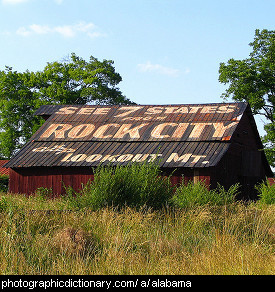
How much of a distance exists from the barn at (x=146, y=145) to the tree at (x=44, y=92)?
17252 mm

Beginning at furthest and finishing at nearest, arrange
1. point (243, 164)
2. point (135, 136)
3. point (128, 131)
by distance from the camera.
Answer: point (243, 164), point (128, 131), point (135, 136)

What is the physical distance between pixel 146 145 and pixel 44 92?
24.0 metres

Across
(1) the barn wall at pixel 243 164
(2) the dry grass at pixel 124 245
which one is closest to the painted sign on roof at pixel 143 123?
(1) the barn wall at pixel 243 164

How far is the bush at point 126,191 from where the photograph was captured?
13734 mm

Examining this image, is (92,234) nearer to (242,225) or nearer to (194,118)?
(242,225)

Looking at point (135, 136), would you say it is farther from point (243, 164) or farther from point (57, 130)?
point (243, 164)

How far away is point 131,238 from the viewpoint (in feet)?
32.5

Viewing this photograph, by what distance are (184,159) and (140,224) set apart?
43.2 feet

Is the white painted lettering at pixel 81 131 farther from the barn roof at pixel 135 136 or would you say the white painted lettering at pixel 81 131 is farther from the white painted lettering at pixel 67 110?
the white painted lettering at pixel 67 110

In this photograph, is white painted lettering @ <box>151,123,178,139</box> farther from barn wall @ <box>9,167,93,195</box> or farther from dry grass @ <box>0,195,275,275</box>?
dry grass @ <box>0,195,275,275</box>

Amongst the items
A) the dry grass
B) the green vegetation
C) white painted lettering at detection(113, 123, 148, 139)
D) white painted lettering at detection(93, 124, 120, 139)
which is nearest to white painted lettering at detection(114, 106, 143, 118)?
Answer: white painted lettering at detection(93, 124, 120, 139)

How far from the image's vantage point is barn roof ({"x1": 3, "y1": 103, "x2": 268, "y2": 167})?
24.7m

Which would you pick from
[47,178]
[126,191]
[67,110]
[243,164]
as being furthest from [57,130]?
[126,191]
